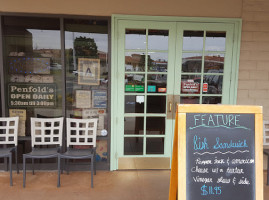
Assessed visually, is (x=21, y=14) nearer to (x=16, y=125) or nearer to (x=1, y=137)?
(x=16, y=125)

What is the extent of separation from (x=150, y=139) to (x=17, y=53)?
250 cm

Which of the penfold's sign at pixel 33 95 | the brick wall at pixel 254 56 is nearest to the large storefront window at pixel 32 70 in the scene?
the penfold's sign at pixel 33 95

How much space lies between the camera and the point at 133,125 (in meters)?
3.81

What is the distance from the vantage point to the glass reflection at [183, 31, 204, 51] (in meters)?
3.69

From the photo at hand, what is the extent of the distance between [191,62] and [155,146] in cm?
147

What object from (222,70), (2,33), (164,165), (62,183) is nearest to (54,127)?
(62,183)

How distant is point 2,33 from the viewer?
3541 millimetres

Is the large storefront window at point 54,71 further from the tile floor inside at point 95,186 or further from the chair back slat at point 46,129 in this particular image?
the tile floor inside at point 95,186

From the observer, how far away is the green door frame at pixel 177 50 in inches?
141

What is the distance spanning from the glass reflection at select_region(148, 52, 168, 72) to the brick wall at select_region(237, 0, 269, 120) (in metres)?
1.22

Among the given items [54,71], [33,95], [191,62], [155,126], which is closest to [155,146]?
[155,126]

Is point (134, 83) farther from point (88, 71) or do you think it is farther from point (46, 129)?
point (46, 129)

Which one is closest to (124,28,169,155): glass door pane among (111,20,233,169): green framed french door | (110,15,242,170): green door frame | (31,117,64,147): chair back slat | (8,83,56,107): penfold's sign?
(111,20,233,169): green framed french door

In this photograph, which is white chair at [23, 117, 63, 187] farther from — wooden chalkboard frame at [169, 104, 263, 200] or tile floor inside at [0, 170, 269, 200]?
wooden chalkboard frame at [169, 104, 263, 200]
